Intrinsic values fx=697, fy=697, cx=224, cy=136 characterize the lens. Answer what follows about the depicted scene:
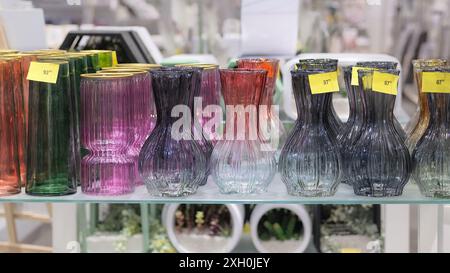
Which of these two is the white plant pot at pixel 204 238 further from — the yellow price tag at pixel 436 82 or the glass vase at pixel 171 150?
the yellow price tag at pixel 436 82

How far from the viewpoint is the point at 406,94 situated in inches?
174

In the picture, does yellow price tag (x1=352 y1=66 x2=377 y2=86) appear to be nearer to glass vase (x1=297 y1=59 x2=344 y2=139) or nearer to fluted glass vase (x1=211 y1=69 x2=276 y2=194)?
glass vase (x1=297 y1=59 x2=344 y2=139)

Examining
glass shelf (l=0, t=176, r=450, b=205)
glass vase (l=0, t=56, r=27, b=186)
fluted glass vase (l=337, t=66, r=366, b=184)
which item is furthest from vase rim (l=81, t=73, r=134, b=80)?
fluted glass vase (l=337, t=66, r=366, b=184)

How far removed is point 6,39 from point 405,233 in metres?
1.83

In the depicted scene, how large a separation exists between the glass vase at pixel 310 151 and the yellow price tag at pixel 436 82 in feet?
0.79

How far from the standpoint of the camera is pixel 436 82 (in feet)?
5.79

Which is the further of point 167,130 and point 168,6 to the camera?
point 168,6

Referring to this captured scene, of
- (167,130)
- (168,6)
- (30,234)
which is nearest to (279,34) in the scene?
(167,130)

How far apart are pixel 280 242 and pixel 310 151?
1.42 meters

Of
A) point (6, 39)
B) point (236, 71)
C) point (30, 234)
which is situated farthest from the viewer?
point (30, 234)

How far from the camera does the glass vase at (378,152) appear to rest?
1744mm

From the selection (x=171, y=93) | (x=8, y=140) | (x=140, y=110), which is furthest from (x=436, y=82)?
(x=8, y=140)

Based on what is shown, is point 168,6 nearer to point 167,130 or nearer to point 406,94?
point 406,94

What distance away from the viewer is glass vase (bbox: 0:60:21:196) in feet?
5.97
